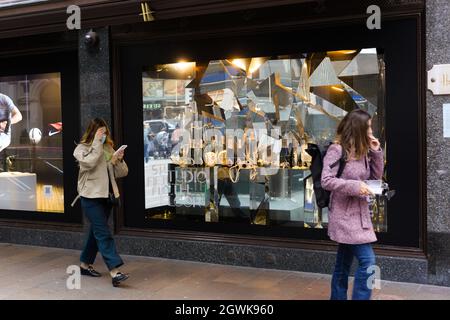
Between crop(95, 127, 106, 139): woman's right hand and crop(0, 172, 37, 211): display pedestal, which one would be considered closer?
crop(95, 127, 106, 139): woman's right hand

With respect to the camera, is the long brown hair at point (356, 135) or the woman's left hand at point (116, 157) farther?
the woman's left hand at point (116, 157)

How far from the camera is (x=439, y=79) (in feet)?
19.4

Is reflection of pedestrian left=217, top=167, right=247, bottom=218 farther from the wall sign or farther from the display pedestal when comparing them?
the display pedestal

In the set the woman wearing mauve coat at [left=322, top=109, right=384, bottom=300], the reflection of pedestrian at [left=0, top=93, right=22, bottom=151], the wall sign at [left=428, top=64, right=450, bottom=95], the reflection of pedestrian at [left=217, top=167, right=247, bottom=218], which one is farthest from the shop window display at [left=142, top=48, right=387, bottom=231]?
the reflection of pedestrian at [left=0, top=93, right=22, bottom=151]

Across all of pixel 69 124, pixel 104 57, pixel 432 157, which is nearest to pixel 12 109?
pixel 69 124

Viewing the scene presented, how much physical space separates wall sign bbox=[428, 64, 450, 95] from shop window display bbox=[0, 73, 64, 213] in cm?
504

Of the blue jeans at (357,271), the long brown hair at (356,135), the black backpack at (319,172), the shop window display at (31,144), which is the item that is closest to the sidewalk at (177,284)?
the blue jeans at (357,271)

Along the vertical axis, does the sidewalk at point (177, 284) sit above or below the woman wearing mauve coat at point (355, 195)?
below

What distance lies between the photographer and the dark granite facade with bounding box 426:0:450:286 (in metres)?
5.91

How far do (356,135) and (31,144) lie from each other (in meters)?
5.71

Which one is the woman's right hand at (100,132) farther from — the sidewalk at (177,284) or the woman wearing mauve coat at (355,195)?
the woman wearing mauve coat at (355,195)

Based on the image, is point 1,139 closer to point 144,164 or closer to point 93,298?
point 144,164

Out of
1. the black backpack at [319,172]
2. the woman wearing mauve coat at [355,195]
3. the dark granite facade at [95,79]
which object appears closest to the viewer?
the woman wearing mauve coat at [355,195]

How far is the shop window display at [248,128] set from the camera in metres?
6.80
